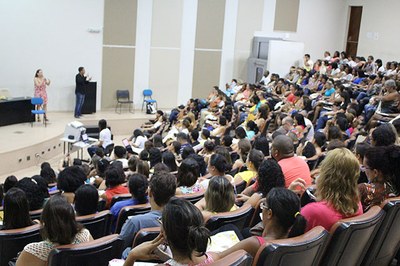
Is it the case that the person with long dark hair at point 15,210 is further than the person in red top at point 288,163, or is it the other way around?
the person in red top at point 288,163

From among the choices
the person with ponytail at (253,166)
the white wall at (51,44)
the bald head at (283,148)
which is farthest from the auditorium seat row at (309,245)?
the white wall at (51,44)

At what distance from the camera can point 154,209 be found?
129 inches

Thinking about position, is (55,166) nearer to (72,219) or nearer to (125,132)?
(125,132)

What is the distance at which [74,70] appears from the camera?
44.1 ft

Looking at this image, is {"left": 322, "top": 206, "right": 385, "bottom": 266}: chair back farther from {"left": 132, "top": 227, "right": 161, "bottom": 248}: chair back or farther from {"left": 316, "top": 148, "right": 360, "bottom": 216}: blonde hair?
{"left": 132, "top": 227, "right": 161, "bottom": 248}: chair back

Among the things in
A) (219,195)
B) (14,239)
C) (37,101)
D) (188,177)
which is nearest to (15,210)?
(14,239)

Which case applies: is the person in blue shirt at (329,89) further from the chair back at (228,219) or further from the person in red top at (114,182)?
the chair back at (228,219)

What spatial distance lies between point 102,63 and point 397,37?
9.23m

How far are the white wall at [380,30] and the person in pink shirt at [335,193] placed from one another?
43.1ft

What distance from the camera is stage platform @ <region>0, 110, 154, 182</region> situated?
30.1ft

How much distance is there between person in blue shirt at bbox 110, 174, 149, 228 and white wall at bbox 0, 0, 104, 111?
982cm

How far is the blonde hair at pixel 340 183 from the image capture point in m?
2.68

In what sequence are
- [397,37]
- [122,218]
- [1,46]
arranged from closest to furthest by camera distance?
[122,218] < [1,46] < [397,37]

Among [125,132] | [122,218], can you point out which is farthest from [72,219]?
[125,132]
